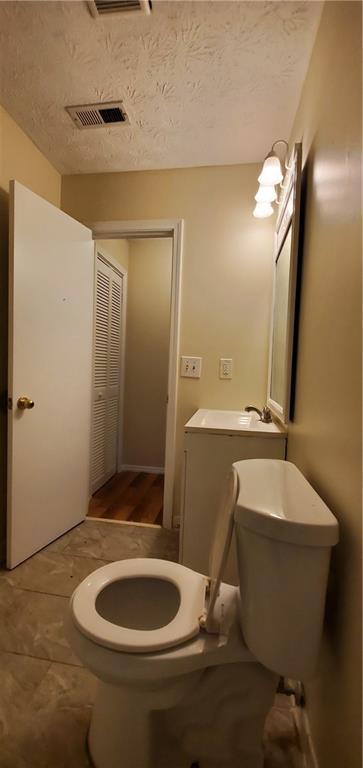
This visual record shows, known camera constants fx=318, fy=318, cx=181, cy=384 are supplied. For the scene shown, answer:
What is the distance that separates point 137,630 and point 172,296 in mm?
1646

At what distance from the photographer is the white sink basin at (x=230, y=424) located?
4.46ft

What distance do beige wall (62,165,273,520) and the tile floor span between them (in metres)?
0.80

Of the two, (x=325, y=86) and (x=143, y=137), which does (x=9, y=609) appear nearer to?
(x=325, y=86)

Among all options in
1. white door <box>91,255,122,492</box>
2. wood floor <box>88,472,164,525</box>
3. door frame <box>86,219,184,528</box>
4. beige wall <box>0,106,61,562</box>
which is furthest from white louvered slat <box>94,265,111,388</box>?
wood floor <box>88,472,164,525</box>

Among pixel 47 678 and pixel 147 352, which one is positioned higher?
pixel 147 352

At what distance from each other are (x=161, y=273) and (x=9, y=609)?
9.03 feet

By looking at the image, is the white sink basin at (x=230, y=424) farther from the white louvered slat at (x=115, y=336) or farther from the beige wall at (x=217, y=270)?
the white louvered slat at (x=115, y=336)

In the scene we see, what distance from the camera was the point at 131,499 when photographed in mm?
2549

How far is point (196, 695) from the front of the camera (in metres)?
0.82

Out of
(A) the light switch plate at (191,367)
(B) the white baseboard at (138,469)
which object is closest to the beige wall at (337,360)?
(A) the light switch plate at (191,367)

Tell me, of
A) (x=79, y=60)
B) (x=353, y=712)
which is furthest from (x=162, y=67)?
(x=353, y=712)

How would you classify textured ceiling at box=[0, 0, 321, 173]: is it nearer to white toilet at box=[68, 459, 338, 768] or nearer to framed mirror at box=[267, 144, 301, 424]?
framed mirror at box=[267, 144, 301, 424]

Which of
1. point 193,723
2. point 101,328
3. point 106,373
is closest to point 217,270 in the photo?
point 101,328

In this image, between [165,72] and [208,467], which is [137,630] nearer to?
[208,467]
